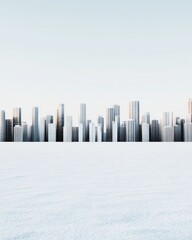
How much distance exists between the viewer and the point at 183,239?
12.6 feet

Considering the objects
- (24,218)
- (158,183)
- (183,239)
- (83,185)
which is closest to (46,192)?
(83,185)

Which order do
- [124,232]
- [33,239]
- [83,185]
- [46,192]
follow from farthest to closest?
[83,185] < [46,192] < [124,232] < [33,239]

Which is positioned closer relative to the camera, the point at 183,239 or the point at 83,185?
the point at 183,239

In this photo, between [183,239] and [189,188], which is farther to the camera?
[189,188]

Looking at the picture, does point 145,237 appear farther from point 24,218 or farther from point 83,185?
point 83,185

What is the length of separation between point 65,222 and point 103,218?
597 mm

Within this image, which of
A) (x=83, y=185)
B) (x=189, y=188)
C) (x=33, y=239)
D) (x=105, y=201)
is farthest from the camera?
(x=83, y=185)

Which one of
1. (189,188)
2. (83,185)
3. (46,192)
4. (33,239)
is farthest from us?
(83,185)

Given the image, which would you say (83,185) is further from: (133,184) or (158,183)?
(158,183)

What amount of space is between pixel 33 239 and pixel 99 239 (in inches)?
30.0

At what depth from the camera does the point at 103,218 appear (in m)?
4.89

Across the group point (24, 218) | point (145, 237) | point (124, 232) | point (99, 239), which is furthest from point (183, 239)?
point (24, 218)

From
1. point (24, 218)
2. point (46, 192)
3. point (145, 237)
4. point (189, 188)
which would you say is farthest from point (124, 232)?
point (189, 188)

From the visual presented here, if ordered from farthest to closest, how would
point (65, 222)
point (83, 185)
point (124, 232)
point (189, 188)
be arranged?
point (83, 185) → point (189, 188) → point (65, 222) → point (124, 232)
